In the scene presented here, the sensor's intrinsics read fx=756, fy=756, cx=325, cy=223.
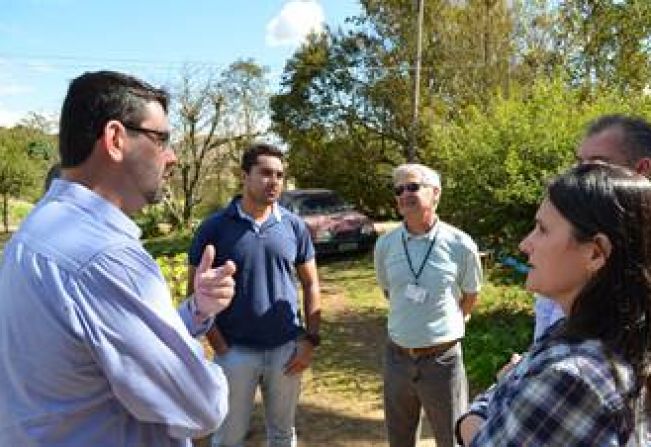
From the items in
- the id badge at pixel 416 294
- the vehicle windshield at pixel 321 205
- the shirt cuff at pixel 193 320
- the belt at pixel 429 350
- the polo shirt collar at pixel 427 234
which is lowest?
the vehicle windshield at pixel 321 205

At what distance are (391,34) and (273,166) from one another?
16326 mm

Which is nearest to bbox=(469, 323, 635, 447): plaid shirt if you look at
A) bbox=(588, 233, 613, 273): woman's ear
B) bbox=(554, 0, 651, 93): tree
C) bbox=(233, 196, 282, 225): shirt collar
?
bbox=(588, 233, 613, 273): woman's ear

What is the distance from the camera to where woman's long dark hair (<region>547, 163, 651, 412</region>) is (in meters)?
1.58

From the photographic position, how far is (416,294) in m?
4.05

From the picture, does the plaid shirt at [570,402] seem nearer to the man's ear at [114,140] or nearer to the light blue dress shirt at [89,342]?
the light blue dress shirt at [89,342]

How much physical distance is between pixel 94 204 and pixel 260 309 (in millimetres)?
2242

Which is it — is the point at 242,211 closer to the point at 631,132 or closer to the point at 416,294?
the point at 416,294

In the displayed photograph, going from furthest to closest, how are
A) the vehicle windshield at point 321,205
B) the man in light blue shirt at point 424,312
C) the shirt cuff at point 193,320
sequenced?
1. the vehicle windshield at point 321,205
2. the man in light blue shirt at point 424,312
3. the shirt cuff at point 193,320

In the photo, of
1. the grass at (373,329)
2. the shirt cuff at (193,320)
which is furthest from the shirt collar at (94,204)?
the grass at (373,329)

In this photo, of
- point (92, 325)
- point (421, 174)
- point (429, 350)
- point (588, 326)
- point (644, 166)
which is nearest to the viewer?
point (588, 326)

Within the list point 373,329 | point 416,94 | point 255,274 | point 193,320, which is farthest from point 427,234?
point 416,94

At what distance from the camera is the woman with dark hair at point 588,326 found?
148 cm

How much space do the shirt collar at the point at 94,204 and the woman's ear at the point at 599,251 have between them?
1.08 metres

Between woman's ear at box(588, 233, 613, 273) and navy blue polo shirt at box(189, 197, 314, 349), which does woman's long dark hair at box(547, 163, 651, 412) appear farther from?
navy blue polo shirt at box(189, 197, 314, 349)
